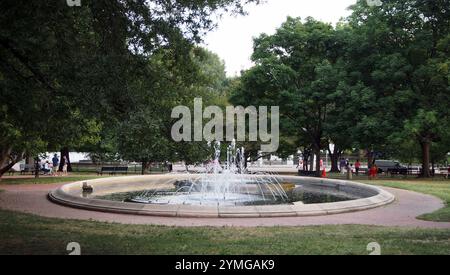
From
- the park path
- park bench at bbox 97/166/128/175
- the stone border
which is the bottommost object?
the park path

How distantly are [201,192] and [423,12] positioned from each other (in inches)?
818

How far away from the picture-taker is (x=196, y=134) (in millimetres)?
34719

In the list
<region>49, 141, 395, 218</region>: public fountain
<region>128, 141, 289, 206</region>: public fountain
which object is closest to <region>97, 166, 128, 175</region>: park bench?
<region>49, 141, 395, 218</region>: public fountain

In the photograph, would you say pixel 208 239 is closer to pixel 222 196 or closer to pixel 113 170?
pixel 222 196

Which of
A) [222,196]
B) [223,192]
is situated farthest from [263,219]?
[223,192]

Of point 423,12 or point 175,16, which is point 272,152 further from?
point 175,16

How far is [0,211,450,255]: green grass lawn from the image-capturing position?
8320 mm

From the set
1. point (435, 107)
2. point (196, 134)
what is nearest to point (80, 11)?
point (196, 134)

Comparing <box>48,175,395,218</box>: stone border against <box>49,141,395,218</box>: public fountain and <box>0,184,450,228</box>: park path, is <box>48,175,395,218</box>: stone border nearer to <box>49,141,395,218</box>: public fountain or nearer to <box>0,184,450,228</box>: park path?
<box>49,141,395,218</box>: public fountain

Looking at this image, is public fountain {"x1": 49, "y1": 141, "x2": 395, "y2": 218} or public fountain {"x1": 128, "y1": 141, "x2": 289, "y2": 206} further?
public fountain {"x1": 128, "y1": 141, "x2": 289, "y2": 206}

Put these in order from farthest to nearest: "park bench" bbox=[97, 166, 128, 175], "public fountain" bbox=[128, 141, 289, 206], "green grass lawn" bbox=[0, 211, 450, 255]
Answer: "park bench" bbox=[97, 166, 128, 175] < "public fountain" bbox=[128, 141, 289, 206] < "green grass lawn" bbox=[0, 211, 450, 255]

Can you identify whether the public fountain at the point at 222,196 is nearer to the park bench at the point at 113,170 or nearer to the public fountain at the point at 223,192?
the public fountain at the point at 223,192

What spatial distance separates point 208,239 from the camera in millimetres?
9586

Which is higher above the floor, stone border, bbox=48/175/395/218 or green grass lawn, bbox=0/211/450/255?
stone border, bbox=48/175/395/218
